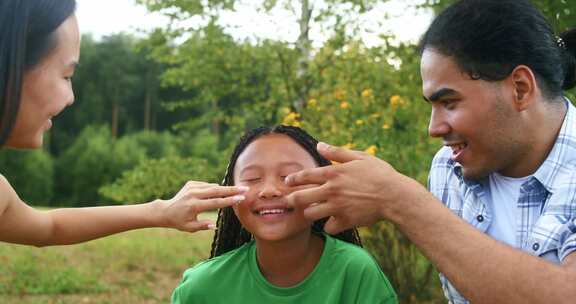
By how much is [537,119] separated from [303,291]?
1011 millimetres

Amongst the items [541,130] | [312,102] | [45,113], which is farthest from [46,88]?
[312,102]

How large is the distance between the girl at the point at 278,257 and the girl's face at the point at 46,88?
836 millimetres

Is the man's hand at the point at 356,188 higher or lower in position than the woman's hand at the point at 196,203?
higher

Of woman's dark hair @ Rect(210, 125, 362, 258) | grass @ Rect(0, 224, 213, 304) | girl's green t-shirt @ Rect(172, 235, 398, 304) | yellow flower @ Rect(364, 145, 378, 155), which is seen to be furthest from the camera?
grass @ Rect(0, 224, 213, 304)

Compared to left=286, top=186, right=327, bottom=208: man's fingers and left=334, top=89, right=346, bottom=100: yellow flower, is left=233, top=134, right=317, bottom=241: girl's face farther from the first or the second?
left=334, top=89, right=346, bottom=100: yellow flower

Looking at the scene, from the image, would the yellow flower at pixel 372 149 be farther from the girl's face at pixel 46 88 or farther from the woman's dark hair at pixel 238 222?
the girl's face at pixel 46 88

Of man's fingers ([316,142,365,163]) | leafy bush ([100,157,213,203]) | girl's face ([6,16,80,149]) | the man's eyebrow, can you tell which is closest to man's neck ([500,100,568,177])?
the man's eyebrow

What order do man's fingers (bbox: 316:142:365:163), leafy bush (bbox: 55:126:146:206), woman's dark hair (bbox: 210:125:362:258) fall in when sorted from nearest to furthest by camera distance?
man's fingers (bbox: 316:142:365:163) → woman's dark hair (bbox: 210:125:362:258) → leafy bush (bbox: 55:126:146:206)

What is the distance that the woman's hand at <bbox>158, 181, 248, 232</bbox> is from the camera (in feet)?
7.75

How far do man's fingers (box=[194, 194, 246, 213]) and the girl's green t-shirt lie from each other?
14.2 inches

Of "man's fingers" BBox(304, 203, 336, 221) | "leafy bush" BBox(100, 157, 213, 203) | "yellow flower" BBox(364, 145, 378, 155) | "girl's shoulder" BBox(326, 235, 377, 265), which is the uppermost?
"man's fingers" BBox(304, 203, 336, 221)

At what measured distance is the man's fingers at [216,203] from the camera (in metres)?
2.34

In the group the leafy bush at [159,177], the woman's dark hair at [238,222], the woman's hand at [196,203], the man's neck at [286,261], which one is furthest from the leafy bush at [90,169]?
the woman's hand at [196,203]

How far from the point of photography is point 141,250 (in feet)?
37.1
